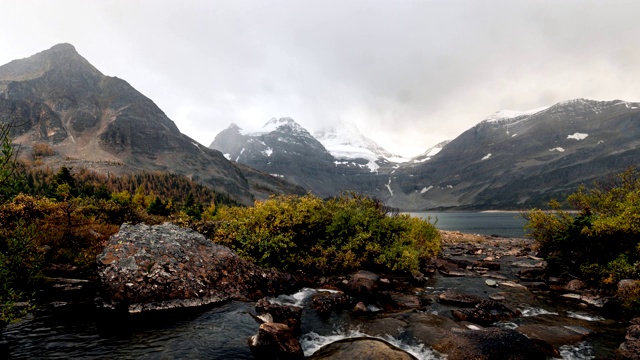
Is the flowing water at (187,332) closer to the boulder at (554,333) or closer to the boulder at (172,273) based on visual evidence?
the boulder at (554,333)

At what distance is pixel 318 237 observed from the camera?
29.3 metres

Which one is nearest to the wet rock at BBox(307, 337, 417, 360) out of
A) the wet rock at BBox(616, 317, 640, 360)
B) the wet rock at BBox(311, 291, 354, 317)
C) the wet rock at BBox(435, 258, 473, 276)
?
the wet rock at BBox(311, 291, 354, 317)

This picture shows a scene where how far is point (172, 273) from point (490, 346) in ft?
54.4

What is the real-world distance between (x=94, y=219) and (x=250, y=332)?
88.2 ft

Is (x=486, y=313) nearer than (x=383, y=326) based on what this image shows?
No

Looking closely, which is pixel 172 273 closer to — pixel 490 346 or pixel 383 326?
pixel 383 326

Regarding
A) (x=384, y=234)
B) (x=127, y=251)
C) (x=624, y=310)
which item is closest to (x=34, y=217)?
(x=127, y=251)

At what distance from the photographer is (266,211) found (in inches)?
1099

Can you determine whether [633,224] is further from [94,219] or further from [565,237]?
[94,219]

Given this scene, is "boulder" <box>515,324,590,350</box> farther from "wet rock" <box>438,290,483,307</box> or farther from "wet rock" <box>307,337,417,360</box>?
"wet rock" <box>307,337,417,360</box>

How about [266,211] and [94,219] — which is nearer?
[266,211]

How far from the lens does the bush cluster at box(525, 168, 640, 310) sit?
2086cm

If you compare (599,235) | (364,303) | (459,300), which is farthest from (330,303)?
(599,235)

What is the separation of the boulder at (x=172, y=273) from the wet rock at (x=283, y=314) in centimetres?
→ 380
